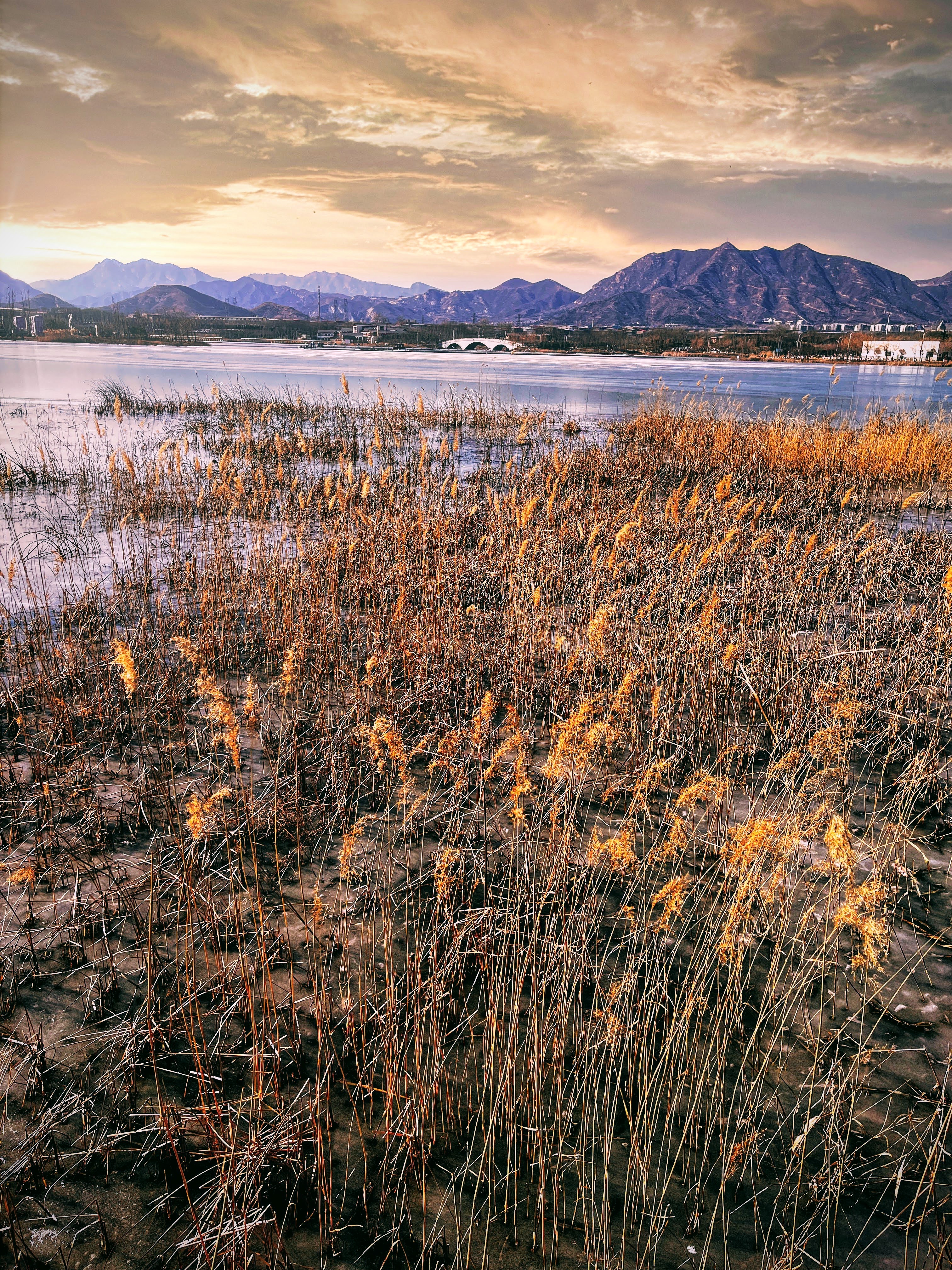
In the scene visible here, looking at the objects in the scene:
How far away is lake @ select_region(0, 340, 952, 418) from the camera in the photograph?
24.2 m

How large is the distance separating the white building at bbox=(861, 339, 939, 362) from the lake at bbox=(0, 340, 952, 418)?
126 centimetres

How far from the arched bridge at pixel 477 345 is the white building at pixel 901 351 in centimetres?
3443

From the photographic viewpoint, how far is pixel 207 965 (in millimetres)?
2957

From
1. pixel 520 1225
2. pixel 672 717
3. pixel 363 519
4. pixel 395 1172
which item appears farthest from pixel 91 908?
pixel 363 519

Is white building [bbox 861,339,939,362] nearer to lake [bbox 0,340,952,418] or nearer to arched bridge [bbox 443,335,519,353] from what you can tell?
lake [bbox 0,340,952,418]

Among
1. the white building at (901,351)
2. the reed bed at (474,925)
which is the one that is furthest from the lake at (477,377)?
the reed bed at (474,925)

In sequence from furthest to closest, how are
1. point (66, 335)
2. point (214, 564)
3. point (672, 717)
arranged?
point (66, 335) → point (214, 564) → point (672, 717)

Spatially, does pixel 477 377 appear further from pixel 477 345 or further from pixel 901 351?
pixel 477 345

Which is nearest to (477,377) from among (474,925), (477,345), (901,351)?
(901,351)

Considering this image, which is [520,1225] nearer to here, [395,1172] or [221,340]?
[395,1172]

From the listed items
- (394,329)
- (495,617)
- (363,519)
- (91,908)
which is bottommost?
(91,908)

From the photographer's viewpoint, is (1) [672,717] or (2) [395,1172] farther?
(1) [672,717]

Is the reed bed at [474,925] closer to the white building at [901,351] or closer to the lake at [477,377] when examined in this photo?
the lake at [477,377]

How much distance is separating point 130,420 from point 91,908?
59.1 feet
